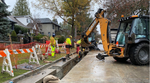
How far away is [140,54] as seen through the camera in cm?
628

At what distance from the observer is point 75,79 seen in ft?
13.9

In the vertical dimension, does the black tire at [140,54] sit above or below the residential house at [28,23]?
below

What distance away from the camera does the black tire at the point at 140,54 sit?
6120 millimetres

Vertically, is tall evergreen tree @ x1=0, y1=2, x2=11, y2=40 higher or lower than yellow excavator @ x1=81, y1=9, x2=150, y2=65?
higher

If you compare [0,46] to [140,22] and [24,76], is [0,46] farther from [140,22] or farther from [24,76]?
[140,22]

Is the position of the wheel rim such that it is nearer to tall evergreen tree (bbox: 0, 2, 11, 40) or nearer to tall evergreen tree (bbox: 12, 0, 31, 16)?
tall evergreen tree (bbox: 0, 2, 11, 40)

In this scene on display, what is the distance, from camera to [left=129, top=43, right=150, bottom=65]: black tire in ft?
20.1

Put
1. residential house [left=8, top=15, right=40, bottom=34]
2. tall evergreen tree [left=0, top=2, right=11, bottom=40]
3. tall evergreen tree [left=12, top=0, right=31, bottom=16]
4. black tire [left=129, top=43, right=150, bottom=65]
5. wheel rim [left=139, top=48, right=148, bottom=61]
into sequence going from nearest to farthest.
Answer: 1. black tire [left=129, top=43, right=150, bottom=65]
2. wheel rim [left=139, top=48, right=148, bottom=61]
3. tall evergreen tree [left=0, top=2, right=11, bottom=40]
4. residential house [left=8, top=15, right=40, bottom=34]
5. tall evergreen tree [left=12, top=0, right=31, bottom=16]

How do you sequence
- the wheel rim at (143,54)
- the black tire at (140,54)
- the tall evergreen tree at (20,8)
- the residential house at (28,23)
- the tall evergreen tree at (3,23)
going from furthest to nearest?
the tall evergreen tree at (20,8) → the residential house at (28,23) → the tall evergreen tree at (3,23) → the wheel rim at (143,54) → the black tire at (140,54)

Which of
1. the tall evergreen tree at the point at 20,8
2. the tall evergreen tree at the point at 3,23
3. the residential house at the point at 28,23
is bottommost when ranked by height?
the tall evergreen tree at the point at 3,23

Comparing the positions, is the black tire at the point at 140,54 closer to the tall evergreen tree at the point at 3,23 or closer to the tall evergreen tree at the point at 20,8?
the tall evergreen tree at the point at 3,23

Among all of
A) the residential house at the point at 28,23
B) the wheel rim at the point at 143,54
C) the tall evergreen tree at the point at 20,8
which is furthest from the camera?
the tall evergreen tree at the point at 20,8

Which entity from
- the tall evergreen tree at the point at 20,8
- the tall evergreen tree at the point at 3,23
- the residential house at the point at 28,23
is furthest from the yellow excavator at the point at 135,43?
the tall evergreen tree at the point at 20,8

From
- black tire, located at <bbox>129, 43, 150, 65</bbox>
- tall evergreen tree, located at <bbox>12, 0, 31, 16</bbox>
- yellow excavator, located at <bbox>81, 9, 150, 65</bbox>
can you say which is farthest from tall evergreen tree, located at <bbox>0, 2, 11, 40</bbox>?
tall evergreen tree, located at <bbox>12, 0, 31, 16</bbox>
